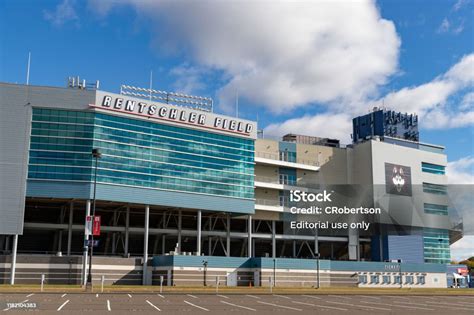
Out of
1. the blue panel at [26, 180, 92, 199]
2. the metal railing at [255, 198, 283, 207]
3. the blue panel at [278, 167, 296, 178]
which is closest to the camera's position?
the blue panel at [26, 180, 92, 199]

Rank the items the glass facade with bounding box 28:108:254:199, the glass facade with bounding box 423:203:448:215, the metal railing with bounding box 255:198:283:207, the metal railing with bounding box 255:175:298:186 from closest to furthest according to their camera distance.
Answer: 1. the glass facade with bounding box 28:108:254:199
2. the metal railing with bounding box 255:198:283:207
3. the metal railing with bounding box 255:175:298:186
4. the glass facade with bounding box 423:203:448:215

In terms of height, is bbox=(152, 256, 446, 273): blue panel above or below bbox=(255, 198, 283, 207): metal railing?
below

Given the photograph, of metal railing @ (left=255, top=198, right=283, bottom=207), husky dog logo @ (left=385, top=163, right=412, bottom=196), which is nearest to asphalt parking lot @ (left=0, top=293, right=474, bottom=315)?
metal railing @ (left=255, top=198, right=283, bottom=207)

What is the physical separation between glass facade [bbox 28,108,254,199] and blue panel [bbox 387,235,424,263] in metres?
30.9

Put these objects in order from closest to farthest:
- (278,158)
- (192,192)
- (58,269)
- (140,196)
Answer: (58,269), (140,196), (192,192), (278,158)

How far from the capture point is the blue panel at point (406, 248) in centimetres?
10325

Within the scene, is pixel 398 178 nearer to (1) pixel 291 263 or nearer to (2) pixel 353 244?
(2) pixel 353 244

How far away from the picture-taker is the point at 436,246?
108000 millimetres

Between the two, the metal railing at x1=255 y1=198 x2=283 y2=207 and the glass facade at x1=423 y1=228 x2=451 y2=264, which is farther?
the glass facade at x1=423 y1=228 x2=451 y2=264

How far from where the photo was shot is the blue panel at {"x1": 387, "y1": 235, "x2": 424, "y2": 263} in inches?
4065

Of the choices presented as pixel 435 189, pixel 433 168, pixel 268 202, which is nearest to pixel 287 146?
pixel 268 202

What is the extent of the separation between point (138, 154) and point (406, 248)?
178ft

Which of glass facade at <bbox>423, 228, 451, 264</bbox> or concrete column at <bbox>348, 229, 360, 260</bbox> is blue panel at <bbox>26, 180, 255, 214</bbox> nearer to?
concrete column at <bbox>348, 229, 360, 260</bbox>

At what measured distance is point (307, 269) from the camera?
87.0 meters
